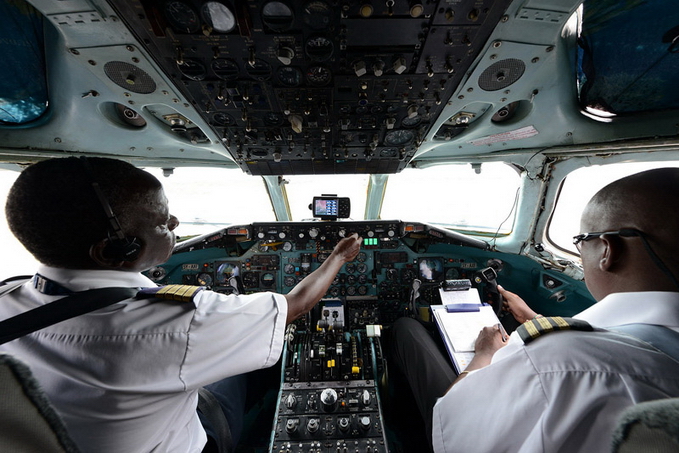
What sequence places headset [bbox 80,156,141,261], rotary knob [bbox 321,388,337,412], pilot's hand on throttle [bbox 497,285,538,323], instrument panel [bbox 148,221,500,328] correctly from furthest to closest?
instrument panel [bbox 148,221,500,328]
pilot's hand on throttle [bbox 497,285,538,323]
rotary knob [bbox 321,388,337,412]
headset [bbox 80,156,141,261]

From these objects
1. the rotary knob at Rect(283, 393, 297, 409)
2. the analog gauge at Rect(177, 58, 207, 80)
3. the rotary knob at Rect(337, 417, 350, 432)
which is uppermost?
the analog gauge at Rect(177, 58, 207, 80)

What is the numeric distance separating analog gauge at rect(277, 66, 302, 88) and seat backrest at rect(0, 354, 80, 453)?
1.35 m

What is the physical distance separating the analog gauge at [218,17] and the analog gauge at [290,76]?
29 cm

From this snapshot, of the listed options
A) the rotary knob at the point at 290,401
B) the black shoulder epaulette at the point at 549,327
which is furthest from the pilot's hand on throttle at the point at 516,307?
the rotary knob at the point at 290,401

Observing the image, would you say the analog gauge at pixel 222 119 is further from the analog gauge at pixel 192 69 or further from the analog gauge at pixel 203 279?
the analog gauge at pixel 203 279

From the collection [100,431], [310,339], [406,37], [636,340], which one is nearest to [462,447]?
[636,340]

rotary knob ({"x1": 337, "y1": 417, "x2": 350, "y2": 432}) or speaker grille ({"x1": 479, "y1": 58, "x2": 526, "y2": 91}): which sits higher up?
speaker grille ({"x1": 479, "y1": 58, "x2": 526, "y2": 91})

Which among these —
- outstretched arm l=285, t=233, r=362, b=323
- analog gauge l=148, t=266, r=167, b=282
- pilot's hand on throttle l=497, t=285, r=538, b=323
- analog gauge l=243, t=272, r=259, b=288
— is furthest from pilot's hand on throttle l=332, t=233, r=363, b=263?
analog gauge l=148, t=266, r=167, b=282

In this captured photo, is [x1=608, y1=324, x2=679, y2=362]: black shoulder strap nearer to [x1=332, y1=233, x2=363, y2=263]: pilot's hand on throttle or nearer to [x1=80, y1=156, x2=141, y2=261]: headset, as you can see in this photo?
[x1=332, y1=233, x2=363, y2=263]: pilot's hand on throttle

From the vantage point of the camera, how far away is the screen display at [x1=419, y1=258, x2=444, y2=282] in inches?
126

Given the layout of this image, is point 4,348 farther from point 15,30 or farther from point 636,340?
point 636,340

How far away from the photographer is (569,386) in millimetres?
709

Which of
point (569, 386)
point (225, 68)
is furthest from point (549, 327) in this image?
point (225, 68)

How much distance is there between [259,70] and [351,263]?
231 centimetres
